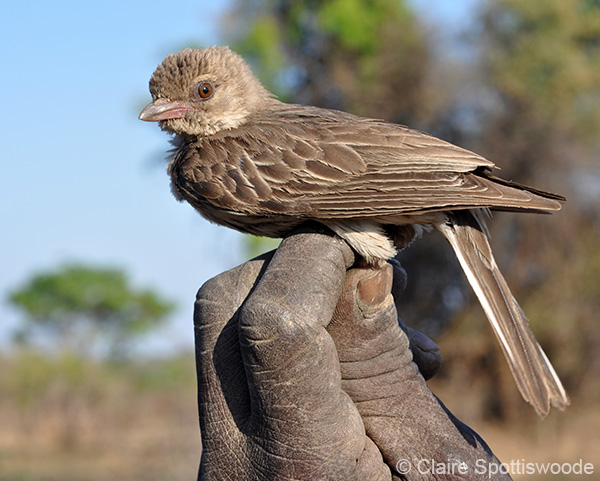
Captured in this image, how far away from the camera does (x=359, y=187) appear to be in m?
3.32

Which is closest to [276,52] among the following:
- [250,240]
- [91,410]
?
[250,240]

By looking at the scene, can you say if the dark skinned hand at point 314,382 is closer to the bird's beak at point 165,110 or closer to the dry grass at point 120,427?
the bird's beak at point 165,110

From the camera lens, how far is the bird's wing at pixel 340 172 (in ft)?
10.5

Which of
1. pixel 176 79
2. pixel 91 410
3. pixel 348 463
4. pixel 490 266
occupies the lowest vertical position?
pixel 348 463

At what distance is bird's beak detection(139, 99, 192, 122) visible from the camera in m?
3.83

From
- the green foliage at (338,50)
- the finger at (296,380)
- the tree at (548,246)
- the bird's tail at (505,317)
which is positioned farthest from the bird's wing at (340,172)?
the green foliage at (338,50)

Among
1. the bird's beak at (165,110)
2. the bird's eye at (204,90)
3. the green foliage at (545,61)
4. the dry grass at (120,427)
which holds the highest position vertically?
the green foliage at (545,61)

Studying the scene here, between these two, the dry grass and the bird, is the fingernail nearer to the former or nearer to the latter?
the bird

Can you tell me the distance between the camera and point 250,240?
647 inches

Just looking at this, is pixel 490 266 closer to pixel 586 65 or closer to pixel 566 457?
pixel 566 457

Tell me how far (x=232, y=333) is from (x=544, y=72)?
16.4 m

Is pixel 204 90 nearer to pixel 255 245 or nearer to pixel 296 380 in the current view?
pixel 296 380

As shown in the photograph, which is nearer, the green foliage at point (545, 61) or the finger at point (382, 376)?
the finger at point (382, 376)

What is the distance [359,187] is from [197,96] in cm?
117
